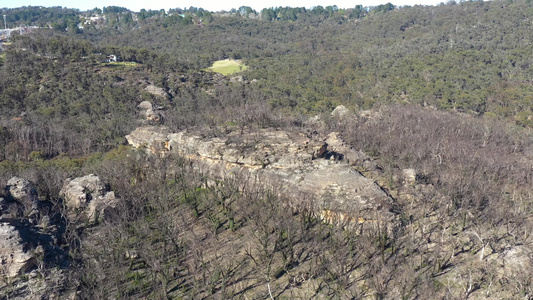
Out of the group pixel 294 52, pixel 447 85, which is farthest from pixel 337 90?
pixel 294 52

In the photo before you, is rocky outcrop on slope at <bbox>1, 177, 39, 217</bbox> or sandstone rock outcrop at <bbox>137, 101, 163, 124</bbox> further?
sandstone rock outcrop at <bbox>137, 101, 163, 124</bbox>

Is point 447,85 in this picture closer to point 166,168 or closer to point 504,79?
point 504,79

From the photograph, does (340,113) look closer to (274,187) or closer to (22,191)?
(274,187)

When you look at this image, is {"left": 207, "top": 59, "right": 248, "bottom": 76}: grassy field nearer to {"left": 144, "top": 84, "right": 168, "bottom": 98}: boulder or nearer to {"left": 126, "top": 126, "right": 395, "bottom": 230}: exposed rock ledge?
{"left": 144, "top": 84, "right": 168, "bottom": 98}: boulder

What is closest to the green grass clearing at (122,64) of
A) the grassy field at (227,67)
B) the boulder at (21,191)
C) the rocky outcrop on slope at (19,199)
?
the grassy field at (227,67)

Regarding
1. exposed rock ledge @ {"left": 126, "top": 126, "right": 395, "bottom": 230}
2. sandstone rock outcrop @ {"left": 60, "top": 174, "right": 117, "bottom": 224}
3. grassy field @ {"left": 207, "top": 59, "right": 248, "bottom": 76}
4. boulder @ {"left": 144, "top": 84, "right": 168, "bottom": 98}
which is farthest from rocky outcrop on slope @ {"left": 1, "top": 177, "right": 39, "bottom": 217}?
grassy field @ {"left": 207, "top": 59, "right": 248, "bottom": 76}

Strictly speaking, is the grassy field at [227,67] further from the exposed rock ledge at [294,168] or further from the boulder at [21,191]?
the boulder at [21,191]
